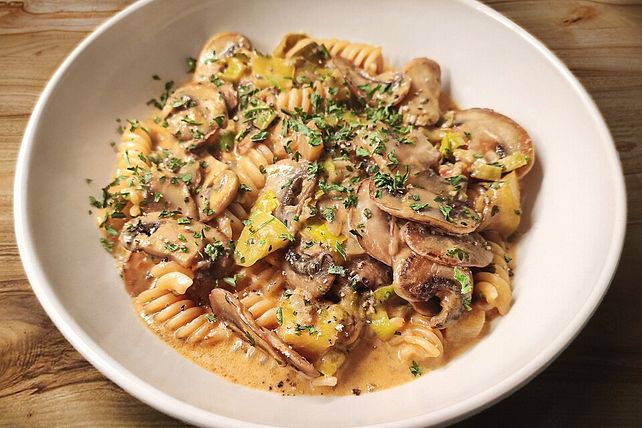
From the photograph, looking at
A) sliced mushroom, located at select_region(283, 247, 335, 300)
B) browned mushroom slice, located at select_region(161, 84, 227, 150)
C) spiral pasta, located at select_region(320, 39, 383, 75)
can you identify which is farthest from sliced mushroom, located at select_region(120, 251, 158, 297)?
spiral pasta, located at select_region(320, 39, 383, 75)

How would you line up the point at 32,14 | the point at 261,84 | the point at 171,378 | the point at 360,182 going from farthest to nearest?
the point at 32,14, the point at 261,84, the point at 360,182, the point at 171,378

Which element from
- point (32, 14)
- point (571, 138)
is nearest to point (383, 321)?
point (571, 138)

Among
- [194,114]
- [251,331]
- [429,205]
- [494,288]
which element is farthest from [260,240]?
[494,288]

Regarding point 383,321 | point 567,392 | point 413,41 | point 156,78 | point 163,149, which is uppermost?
point 413,41

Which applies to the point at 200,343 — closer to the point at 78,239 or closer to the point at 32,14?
the point at 78,239

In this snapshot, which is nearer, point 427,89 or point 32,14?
point 427,89

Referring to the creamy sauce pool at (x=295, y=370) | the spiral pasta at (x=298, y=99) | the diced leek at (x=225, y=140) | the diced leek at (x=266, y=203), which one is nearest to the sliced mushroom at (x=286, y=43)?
the spiral pasta at (x=298, y=99)

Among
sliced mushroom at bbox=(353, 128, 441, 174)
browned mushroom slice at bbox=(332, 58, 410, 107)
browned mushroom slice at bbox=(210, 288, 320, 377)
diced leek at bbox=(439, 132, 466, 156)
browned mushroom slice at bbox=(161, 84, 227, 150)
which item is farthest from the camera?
browned mushroom slice at bbox=(332, 58, 410, 107)

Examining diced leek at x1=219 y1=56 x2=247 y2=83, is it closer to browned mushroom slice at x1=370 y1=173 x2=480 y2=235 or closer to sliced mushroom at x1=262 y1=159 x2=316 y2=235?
sliced mushroom at x1=262 y1=159 x2=316 y2=235
